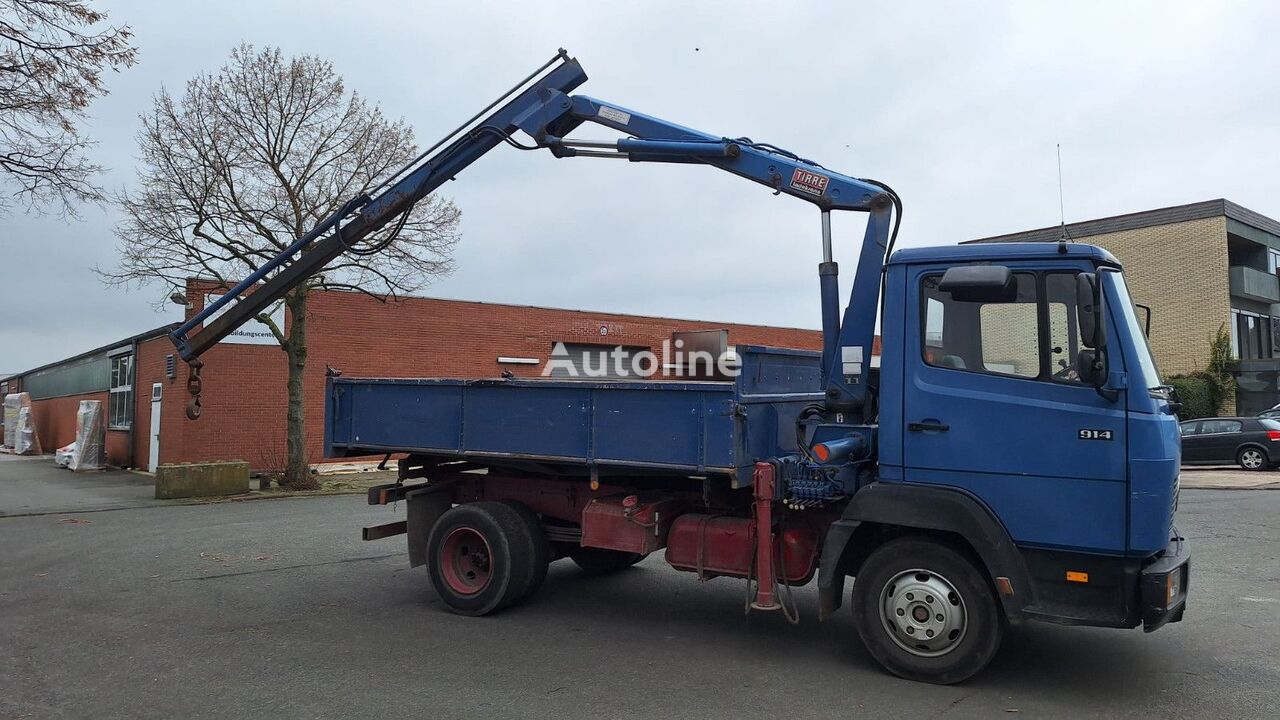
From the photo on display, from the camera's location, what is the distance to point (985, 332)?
5.52 m

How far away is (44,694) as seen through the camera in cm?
527

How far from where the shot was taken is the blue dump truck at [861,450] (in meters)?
5.12

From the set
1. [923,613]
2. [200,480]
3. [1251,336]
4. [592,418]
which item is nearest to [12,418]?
[200,480]

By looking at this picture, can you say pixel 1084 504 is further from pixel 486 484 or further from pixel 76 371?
pixel 76 371

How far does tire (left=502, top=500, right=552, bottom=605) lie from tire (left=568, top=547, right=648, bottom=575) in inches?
34.1

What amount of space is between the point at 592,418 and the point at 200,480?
14505 mm

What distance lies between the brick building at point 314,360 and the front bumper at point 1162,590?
51.0 ft

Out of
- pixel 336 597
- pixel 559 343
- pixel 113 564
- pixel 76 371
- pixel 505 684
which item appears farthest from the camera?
pixel 76 371

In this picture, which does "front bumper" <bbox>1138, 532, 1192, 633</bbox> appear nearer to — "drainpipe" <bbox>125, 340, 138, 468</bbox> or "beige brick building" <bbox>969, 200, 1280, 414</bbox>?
"drainpipe" <bbox>125, 340, 138, 468</bbox>

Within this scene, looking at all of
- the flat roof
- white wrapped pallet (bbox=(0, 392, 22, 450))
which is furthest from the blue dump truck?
white wrapped pallet (bbox=(0, 392, 22, 450))

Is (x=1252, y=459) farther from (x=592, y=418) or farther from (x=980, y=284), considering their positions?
(x=592, y=418)

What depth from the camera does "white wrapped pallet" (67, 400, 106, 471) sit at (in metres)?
25.4

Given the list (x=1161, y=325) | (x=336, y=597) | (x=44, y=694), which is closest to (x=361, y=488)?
(x=336, y=597)

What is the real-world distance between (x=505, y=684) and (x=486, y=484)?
2854 mm
